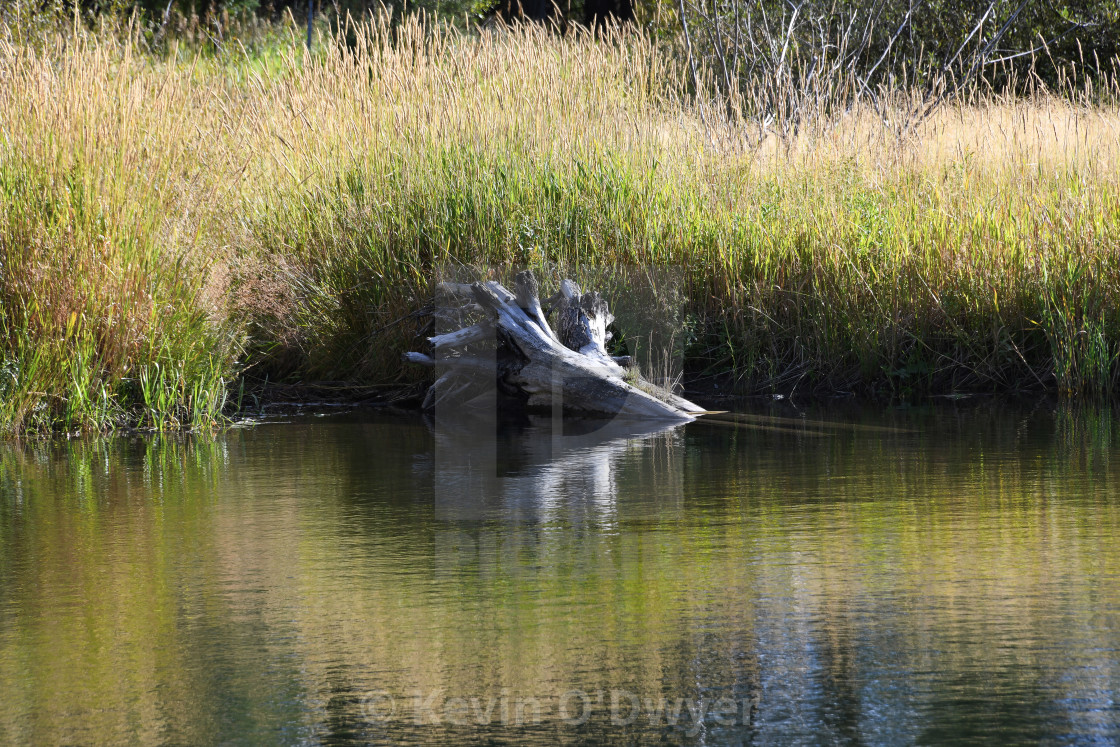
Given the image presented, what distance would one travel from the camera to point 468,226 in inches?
300

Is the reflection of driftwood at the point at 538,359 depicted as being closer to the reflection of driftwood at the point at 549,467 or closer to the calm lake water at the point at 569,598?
the reflection of driftwood at the point at 549,467

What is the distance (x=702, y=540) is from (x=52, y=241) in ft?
12.6

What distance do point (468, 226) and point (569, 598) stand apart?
4.76m

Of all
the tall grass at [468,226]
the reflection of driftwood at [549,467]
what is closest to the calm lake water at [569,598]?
the reflection of driftwood at [549,467]

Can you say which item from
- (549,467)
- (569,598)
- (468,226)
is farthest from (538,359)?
(569,598)

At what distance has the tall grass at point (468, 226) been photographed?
20.4 feet

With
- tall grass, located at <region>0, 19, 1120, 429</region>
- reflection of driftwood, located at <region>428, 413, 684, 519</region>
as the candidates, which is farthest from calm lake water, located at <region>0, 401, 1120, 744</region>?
tall grass, located at <region>0, 19, 1120, 429</region>

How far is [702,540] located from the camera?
369 centimetres

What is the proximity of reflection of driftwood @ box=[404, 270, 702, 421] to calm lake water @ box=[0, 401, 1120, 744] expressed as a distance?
1.35 meters

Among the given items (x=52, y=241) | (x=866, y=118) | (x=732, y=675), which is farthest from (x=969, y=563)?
(x=866, y=118)

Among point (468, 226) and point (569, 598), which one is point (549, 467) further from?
point (468, 226)

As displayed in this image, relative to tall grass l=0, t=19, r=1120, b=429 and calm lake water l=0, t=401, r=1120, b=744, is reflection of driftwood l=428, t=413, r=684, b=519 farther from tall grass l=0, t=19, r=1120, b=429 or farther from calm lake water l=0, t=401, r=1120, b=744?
tall grass l=0, t=19, r=1120, b=429

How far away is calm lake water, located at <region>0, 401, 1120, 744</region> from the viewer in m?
2.41

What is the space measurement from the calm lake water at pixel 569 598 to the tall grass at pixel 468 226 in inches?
50.7
